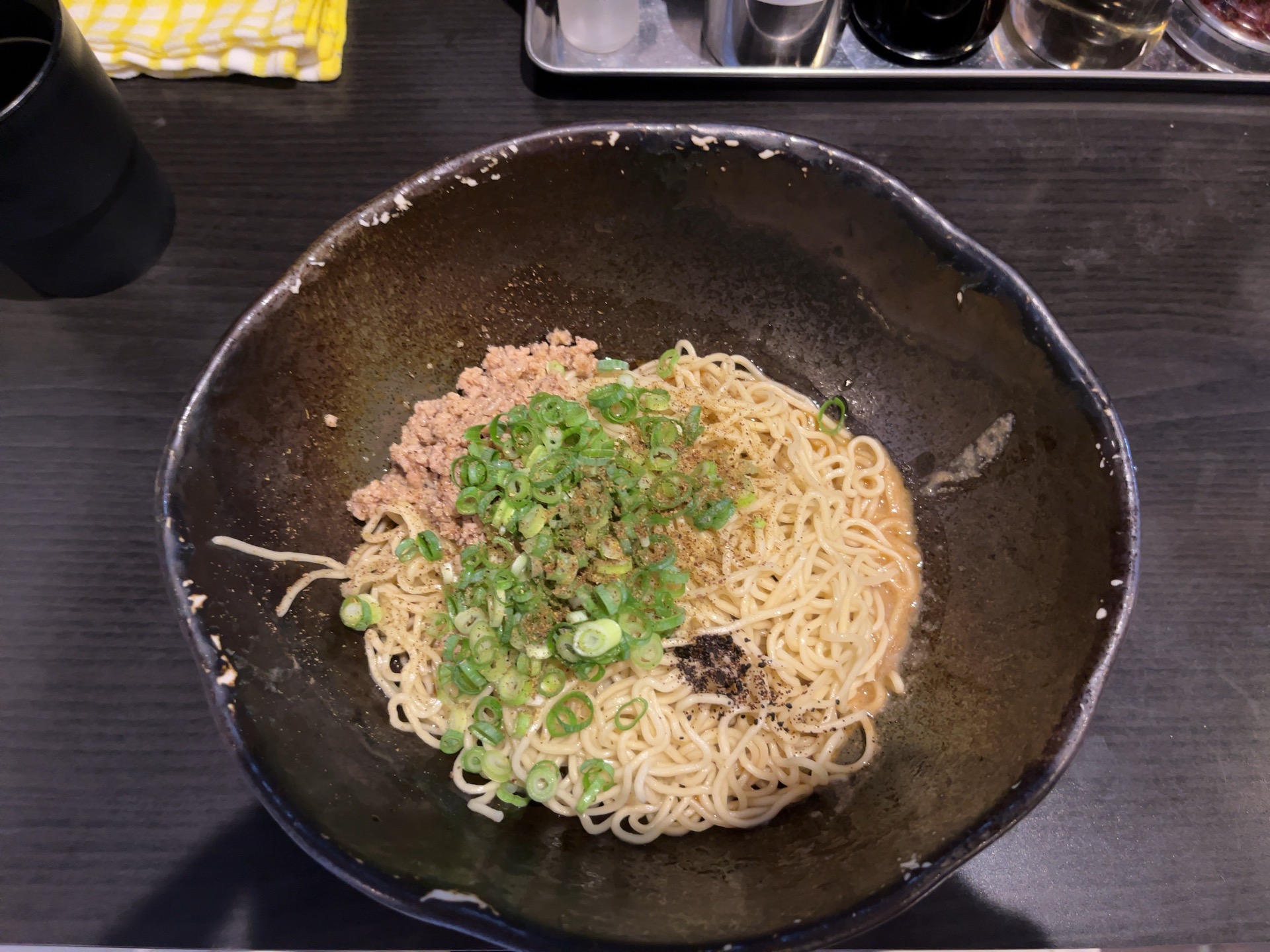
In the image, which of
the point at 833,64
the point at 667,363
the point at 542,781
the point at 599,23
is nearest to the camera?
the point at 542,781

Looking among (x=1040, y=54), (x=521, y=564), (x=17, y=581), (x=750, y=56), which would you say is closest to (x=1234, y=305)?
(x=1040, y=54)

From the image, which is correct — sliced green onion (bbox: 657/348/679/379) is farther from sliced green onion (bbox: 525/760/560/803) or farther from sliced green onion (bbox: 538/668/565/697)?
sliced green onion (bbox: 525/760/560/803)

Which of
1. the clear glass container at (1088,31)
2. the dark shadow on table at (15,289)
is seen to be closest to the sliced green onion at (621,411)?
the dark shadow on table at (15,289)

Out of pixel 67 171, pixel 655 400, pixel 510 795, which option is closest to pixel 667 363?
pixel 655 400

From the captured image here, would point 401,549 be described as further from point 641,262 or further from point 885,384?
point 885,384

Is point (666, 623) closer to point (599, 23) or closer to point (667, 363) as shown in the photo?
point (667, 363)

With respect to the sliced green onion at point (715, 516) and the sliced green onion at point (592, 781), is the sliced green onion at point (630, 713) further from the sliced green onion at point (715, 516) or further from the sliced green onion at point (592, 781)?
the sliced green onion at point (715, 516)
